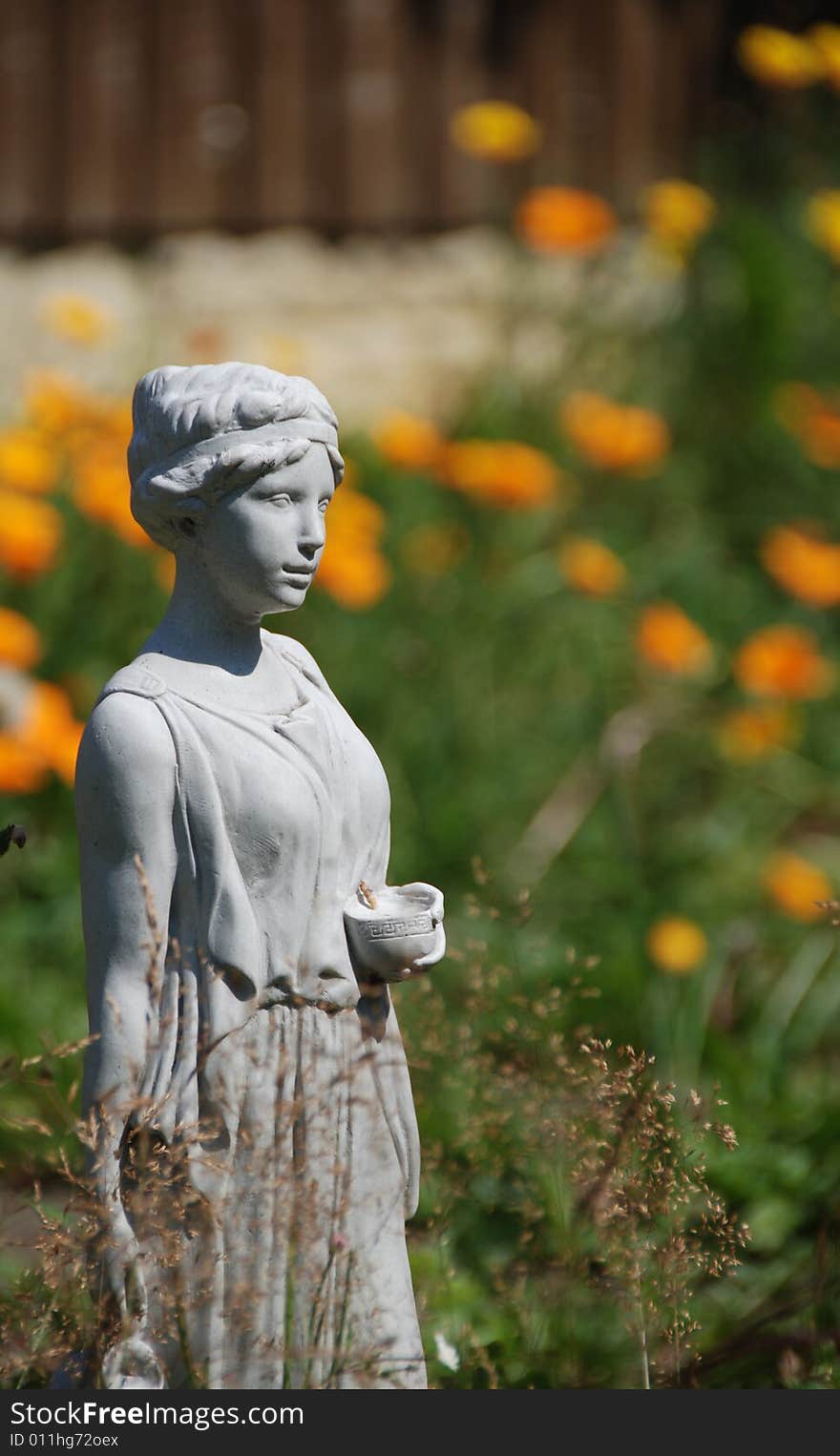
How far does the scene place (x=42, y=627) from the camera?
4273 mm

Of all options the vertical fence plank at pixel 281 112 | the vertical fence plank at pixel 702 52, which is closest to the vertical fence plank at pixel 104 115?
the vertical fence plank at pixel 281 112

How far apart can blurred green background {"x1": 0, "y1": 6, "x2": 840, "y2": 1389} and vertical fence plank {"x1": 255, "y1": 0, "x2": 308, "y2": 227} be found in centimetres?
29

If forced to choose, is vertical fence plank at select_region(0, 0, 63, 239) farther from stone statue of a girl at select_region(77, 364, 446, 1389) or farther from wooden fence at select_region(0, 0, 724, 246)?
stone statue of a girl at select_region(77, 364, 446, 1389)

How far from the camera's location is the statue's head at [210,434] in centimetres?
187

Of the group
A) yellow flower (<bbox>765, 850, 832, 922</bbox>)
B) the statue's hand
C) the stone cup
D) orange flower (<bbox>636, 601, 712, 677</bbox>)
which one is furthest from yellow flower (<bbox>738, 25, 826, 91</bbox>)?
the statue's hand

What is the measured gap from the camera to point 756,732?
14.4 ft

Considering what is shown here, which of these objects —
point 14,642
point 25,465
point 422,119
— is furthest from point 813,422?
point 422,119

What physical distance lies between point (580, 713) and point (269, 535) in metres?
2.88

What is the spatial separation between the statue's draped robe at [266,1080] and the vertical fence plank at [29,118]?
15.7 feet

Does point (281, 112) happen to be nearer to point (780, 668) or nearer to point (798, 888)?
point (780, 668)

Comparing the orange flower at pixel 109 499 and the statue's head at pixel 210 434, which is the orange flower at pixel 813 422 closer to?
the orange flower at pixel 109 499

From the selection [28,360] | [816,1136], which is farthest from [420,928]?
[28,360]

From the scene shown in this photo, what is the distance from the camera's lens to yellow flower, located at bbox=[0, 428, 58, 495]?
386cm

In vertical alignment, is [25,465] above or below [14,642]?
above
